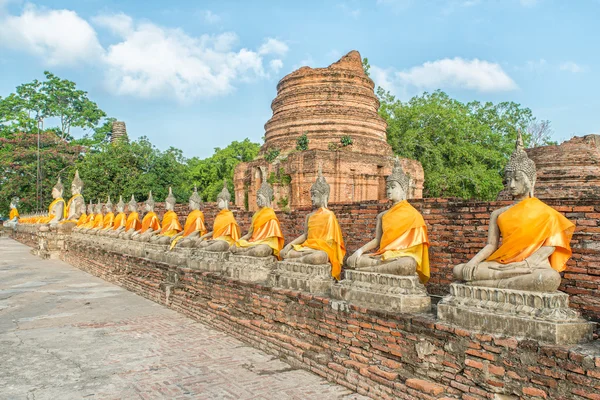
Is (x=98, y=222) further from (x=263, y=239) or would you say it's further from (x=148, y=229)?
(x=263, y=239)

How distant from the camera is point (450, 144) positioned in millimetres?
24953

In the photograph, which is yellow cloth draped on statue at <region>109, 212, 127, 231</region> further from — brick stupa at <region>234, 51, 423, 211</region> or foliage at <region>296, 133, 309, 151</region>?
foliage at <region>296, 133, 309, 151</region>

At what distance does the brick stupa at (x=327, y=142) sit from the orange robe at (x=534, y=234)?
13.1 metres

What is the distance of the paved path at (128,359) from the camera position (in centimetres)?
485

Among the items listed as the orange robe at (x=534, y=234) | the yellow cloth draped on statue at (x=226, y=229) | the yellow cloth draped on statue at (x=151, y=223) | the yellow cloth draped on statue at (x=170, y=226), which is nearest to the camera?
the orange robe at (x=534, y=234)

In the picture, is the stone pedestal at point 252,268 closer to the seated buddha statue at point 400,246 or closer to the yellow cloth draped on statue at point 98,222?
the seated buddha statue at point 400,246

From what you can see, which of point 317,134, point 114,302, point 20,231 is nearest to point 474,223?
point 114,302

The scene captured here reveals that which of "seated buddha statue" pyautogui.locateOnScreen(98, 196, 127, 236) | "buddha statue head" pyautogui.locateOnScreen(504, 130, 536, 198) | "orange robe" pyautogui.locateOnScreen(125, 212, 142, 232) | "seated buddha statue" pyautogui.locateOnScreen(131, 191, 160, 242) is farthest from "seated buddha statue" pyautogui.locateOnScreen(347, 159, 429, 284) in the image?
"seated buddha statue" pyautogui.locateOnScreen(98, 196, 127, 236)

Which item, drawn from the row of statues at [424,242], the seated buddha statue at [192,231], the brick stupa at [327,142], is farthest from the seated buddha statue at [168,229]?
the brick stupa at [327,142]

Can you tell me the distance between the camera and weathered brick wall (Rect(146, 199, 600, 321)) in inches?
179

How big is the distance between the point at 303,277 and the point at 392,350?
5.42 ft

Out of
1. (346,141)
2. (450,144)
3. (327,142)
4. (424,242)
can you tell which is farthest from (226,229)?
(450,144)

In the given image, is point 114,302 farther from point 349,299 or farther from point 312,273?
point 349,299

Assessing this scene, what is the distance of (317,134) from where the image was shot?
19547mm
